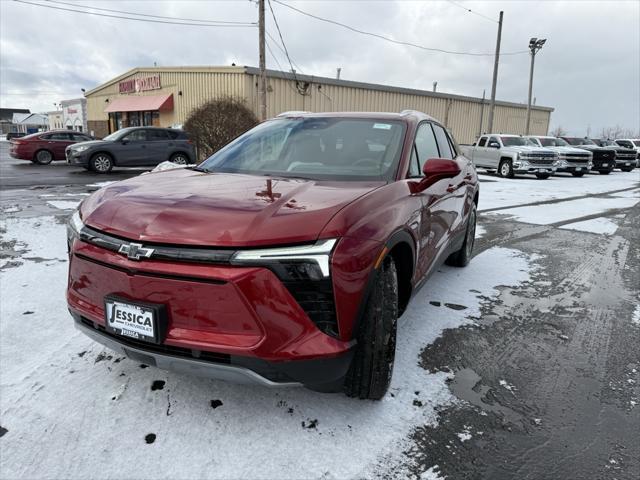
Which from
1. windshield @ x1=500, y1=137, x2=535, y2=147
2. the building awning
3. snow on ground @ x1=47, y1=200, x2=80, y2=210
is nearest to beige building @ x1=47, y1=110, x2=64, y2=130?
the building awning

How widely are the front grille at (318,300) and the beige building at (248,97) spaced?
20.9 m

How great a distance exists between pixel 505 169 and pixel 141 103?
830 inches

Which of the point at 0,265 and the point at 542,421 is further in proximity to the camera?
the point at 0,265

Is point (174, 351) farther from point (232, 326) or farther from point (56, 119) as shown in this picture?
point (56, 119)

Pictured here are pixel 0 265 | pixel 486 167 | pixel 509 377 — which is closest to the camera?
pixel 509 377

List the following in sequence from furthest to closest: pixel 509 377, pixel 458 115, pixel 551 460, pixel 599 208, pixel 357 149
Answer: pixel 458 115
pixel 599 208
pixel 357 149
pixel 509 377
pixel 551 460

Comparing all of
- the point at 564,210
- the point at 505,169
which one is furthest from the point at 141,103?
the point at 564,210

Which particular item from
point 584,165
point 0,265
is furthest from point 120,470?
point 584,165

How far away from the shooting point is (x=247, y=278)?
1883 mm

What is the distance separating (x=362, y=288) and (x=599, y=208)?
10.8 m

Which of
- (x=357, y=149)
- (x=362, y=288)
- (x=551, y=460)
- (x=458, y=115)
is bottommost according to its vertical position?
(x=551, y=460)

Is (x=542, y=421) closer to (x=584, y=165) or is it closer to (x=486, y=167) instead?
(x=486, y=167)

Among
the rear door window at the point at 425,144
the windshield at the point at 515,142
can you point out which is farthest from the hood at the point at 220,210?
the windshield at the point at 515,142

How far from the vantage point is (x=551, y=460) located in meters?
2.13
